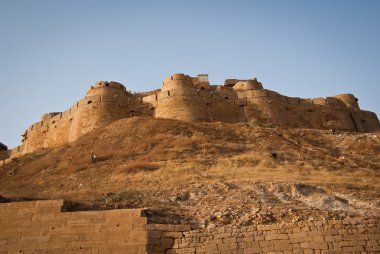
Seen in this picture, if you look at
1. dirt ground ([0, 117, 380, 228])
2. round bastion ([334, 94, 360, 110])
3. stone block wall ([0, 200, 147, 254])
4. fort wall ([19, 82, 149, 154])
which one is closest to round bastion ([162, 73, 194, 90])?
fort wall ([19, 82, 149, 154])

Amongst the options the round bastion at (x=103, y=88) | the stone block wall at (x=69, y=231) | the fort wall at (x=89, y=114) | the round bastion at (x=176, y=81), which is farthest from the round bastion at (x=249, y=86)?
the stone block wall at (x=69, y=231)

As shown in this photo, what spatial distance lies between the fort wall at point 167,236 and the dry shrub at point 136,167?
5305 mm

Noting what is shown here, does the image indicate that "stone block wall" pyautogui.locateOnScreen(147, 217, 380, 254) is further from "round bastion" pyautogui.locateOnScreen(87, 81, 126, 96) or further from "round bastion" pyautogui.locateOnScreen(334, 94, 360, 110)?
"round bastion" pyautogui.locateOnScreen(334, 94, 360, 110)

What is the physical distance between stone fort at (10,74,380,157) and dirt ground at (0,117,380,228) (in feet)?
8.57

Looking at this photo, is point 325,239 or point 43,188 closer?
point 325,239

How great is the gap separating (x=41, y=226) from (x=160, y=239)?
2513 mm

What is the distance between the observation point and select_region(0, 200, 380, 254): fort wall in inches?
312

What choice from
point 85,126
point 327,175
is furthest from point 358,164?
point 85,126

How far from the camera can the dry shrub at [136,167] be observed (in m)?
13.9

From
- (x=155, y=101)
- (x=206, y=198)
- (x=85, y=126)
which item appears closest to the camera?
(x=206, y=198)

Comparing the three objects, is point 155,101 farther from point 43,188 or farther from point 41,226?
point 41,226

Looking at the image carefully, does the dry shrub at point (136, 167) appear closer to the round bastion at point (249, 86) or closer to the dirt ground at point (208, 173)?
the dirt ground at point (208, 173)

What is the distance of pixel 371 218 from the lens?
8.41 metres

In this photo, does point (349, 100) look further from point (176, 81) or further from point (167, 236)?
point (167, 236)
